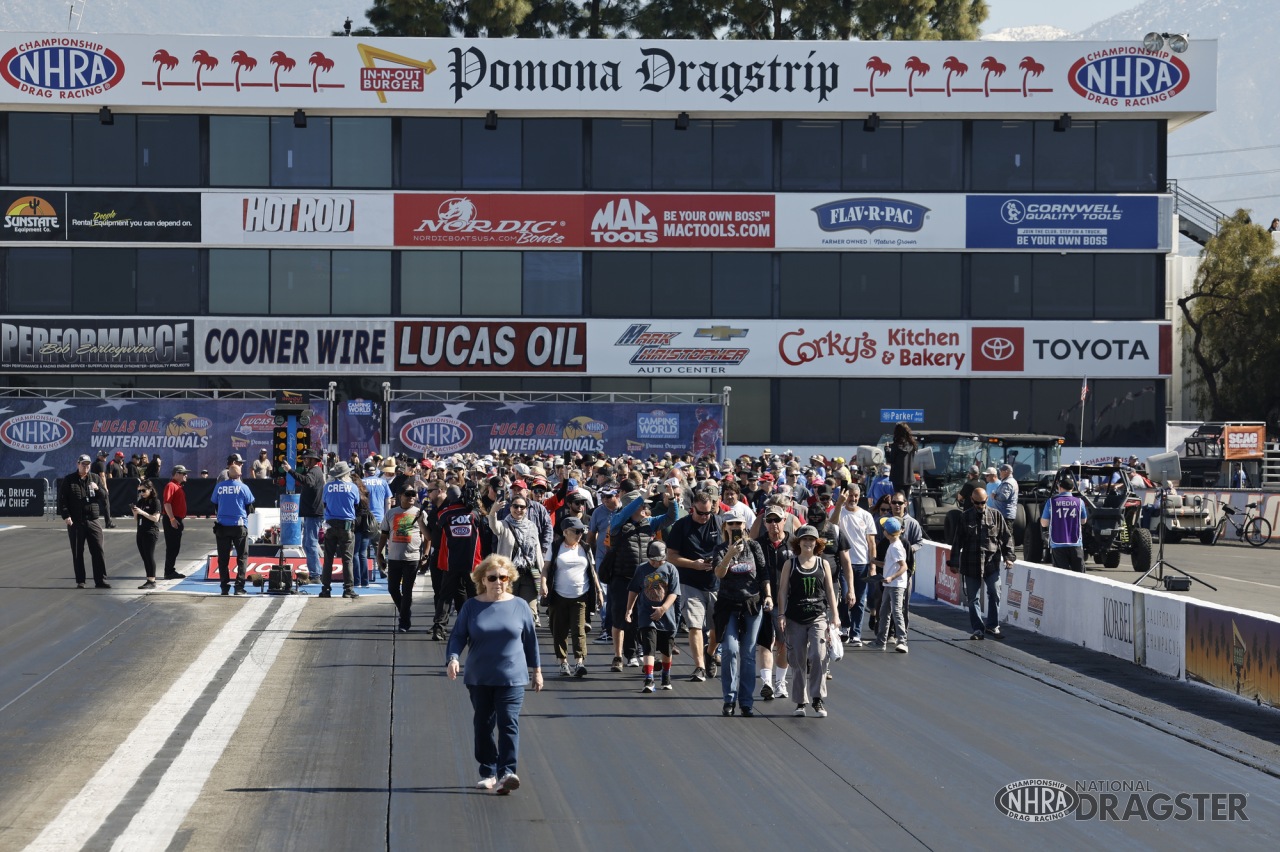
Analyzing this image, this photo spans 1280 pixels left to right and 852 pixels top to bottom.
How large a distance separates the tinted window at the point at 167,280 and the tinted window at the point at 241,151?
277 centimetres

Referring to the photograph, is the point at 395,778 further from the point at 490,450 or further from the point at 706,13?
the point at 706,13

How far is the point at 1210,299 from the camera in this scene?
216 feet

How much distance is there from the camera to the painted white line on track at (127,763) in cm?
880

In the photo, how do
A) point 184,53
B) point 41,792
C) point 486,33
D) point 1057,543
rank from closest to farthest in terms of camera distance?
point 41,792 < point 1057,543 < point 184,53 < point 486,33

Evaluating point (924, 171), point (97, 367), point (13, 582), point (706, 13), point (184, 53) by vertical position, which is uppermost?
point (706, 13)

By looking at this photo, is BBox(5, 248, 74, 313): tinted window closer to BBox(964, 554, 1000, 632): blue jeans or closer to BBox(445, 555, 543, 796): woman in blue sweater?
BBox(964, 554, 1000, 632): blue jeans

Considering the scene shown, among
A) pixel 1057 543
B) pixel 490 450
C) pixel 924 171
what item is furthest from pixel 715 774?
pixel 924 171

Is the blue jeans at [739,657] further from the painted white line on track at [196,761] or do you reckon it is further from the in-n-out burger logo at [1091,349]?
the in-n-out burger logo at [1091,349]

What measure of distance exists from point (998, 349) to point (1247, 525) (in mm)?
16096

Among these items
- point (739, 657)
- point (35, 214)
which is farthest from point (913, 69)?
point (739, 657)

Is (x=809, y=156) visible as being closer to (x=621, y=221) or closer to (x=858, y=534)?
(x=621, y=221)

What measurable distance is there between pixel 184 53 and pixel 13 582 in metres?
30.6

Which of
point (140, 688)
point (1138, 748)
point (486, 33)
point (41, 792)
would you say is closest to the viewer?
point (41, 792)

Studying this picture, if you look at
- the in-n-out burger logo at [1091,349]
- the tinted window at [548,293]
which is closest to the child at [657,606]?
the tinted window at [548,293]
